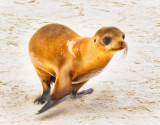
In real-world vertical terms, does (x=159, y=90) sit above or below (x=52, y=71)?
below

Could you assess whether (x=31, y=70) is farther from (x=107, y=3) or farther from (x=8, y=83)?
(x=107, y=3)

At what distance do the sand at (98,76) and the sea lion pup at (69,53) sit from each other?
0.80 feet

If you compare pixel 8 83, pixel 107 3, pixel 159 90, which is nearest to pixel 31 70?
pixel 8 83

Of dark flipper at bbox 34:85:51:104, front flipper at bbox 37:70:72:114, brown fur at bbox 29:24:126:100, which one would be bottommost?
dark flipper at bbox 34:85:51:104

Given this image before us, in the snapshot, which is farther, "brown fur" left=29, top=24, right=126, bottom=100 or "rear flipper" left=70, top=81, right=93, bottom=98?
"rear flipper" left=70, top=81, right=93, bottom=98

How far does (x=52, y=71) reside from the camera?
3244 millimetres

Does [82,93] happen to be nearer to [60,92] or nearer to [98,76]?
[98,76]

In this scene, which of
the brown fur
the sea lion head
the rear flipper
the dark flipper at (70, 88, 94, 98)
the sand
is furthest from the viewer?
the dark flipper at (70, 88, 94, 98)

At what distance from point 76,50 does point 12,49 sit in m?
2.23

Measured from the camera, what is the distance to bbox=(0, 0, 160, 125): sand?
128 inches

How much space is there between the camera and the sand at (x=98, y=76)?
3254 millimetres

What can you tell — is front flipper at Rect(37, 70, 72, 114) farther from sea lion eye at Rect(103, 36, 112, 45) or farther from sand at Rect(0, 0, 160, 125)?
sea lion eye at Rect(103, 36, 112, 45)

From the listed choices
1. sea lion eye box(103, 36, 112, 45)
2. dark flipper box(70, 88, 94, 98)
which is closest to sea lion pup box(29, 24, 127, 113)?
sea lion eye box(103, 36, 112, 45)

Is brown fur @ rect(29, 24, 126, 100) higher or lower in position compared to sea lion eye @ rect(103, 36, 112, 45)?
lower
